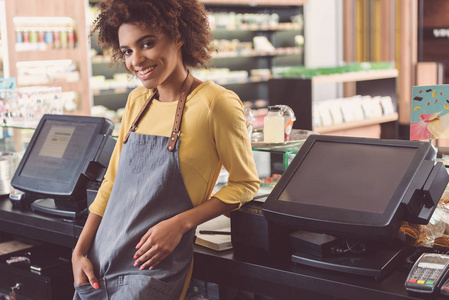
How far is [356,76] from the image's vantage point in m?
6.39

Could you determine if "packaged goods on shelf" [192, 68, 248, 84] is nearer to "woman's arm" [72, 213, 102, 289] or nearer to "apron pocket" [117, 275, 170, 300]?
"woman's arm" [72, 213, 102, 289]

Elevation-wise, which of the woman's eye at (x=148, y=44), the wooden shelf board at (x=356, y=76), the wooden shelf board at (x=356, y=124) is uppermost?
Answer: the woman's eye at (x=148, y=44)

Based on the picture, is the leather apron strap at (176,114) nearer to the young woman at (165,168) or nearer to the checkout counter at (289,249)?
the young woman at (165,168)

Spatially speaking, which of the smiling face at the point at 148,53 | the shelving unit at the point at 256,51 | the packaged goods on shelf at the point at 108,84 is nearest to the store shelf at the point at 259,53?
the shelving unit at the point at 256,51

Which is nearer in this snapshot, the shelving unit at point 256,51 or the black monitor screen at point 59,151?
the black monitor screen at point 59,151

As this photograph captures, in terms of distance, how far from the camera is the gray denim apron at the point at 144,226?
1.86 m

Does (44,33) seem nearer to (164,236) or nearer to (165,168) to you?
(165,168)

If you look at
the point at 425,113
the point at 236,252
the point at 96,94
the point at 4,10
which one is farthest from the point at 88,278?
the point at 96,94

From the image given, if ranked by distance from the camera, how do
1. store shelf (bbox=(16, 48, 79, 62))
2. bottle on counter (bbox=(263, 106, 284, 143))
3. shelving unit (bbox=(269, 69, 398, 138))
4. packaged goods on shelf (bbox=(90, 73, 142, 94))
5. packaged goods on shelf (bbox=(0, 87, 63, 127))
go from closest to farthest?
1. bottle on counter (bbox=(263, 106, 284, 143))
2. packaged goods on shelf (bbox=(0, 87, 63, 127))
3. shelving unit (bbox=(269, 69, 398, 138))
4. store shelf (bbox=(16, 48, 79, 62))
5. packaged goods on shelf (bbox=(90, 73, 142, 94))

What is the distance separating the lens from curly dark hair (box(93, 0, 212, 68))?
6.23ft

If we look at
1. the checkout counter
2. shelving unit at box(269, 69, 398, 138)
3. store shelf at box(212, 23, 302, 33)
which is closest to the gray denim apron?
the checkout counter

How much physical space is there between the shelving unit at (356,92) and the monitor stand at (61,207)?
11.6ft

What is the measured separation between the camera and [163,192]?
1885 millimetres

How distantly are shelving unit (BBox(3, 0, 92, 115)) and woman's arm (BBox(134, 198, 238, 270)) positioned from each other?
15.1 ft
